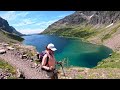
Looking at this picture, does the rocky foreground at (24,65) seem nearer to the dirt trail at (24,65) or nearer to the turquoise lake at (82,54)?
the dirt trail at (24,65)

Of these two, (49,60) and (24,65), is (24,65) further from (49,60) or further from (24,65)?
(49,60)

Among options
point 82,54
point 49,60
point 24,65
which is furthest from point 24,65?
point 82,54

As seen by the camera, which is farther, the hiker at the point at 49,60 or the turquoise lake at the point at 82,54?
the turquoise lake at the point at 82,54

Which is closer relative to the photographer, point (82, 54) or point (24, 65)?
point (24, 65)

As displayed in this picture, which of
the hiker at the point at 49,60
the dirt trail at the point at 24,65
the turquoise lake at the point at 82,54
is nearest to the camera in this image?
the hiker at the point at 49,60

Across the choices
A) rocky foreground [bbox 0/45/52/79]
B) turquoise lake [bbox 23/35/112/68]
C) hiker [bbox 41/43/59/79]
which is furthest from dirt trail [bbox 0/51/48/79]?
turquoise lake [bbox 23/35/112/68]

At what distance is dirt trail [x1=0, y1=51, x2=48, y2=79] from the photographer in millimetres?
17250

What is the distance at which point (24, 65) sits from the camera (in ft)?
65.2

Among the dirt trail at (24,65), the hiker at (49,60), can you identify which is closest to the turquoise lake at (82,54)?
the dirt trail at (24,65)

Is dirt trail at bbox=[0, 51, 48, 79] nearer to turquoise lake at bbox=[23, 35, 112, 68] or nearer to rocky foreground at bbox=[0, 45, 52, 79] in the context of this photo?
rocky foreground at bbox=[0, 45, 52, 79]

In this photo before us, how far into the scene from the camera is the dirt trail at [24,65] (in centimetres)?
1725
